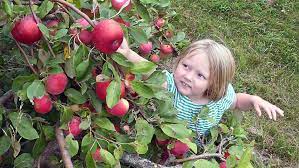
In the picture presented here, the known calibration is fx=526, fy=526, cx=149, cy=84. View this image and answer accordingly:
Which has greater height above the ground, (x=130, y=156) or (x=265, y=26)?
(x=130, y=156)

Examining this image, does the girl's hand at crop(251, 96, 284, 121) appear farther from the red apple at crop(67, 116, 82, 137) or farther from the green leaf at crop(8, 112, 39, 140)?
the green leaf at crop(8, 112, 39, 140)

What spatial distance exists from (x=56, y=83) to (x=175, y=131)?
445 mm

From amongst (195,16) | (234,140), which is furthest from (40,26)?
(195,16)

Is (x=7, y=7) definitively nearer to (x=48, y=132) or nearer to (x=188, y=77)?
(x=48, y=132)

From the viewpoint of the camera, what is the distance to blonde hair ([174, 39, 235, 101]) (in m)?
2.33

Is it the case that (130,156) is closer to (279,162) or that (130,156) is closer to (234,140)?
(234,140)

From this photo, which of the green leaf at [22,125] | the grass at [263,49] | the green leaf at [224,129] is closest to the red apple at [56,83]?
the green leaf at [22,125]

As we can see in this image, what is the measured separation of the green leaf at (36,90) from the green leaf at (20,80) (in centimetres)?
3

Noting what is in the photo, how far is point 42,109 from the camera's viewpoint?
1.40m

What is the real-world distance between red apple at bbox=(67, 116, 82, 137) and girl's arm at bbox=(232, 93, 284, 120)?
3.51 feet

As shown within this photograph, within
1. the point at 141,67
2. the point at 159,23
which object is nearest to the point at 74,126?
the point at 141,67

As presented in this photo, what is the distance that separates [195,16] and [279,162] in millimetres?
1570

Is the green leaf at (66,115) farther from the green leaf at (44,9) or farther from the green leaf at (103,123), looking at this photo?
the green leaf at (44,9)

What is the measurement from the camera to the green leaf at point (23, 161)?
1.52 m
